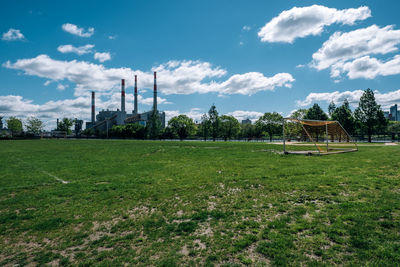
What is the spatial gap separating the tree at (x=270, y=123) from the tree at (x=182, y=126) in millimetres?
32520

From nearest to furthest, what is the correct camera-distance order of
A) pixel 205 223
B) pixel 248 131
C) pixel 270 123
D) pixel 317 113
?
pixel 205 223
pixel 317 113
pixel 270 123
pixel 248 131

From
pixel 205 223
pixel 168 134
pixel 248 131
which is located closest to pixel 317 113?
pixel 248 131

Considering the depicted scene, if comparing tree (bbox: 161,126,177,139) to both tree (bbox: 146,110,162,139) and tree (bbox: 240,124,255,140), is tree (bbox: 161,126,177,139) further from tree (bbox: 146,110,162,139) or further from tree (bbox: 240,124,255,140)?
tree (bbox: 240,124,255,140)

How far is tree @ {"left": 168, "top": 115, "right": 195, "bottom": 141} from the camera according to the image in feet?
326

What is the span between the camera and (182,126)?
99.6 metres

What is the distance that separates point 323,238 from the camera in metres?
4.01

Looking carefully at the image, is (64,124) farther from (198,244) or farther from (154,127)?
(198,244)

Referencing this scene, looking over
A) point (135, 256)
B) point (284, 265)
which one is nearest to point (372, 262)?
point (284, 265)

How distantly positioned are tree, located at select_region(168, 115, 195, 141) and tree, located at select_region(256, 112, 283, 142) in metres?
32.5

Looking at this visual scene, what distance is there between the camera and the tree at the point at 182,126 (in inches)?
3912

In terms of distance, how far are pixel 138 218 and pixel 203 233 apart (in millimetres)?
1844

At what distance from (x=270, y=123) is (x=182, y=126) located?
40578 mm

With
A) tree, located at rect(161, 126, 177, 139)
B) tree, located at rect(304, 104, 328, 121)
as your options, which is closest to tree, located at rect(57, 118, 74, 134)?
tree, located at rect(161, 126, 177, 139)

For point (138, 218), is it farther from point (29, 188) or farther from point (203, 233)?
point (29, 188)
